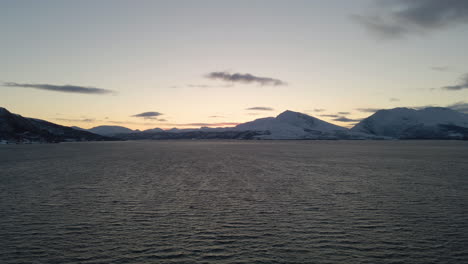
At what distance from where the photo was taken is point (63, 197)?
1315 inches

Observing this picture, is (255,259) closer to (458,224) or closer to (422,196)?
(458,224)

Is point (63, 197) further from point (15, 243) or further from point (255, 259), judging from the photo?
point (255, 259)

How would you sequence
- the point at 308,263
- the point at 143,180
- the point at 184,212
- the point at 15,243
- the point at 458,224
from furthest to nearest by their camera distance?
the point at 143,180, the point at 184,212, the point at 458,224, the point at 15,243, the point at 308,263

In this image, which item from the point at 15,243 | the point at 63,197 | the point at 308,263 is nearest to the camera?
the point at 308,263

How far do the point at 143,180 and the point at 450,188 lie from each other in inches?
1714

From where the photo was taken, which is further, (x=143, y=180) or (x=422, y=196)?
(x=143, y=180)

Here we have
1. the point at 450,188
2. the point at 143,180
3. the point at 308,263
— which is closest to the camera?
the point at 308,263

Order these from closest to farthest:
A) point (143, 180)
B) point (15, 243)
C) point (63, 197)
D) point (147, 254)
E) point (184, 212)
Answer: point (147, 254)
point (15, 243)
point (184, 212)
point (63, 197)
point (143, 180)

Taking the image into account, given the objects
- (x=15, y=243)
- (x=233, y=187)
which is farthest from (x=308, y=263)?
(x=233, y=187)

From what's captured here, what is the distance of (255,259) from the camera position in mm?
16188

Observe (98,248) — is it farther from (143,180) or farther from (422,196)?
(422,196)

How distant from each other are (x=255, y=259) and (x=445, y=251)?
1113cm

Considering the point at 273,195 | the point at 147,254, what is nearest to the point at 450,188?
the point at 273,195

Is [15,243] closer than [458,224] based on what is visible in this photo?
Yes
